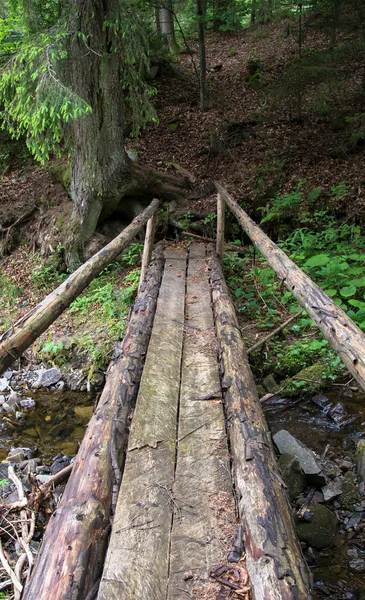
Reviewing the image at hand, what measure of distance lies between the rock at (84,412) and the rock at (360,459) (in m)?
3.50

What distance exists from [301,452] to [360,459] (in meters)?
0.57

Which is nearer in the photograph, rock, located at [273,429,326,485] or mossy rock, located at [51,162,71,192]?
rock, located at [273,429,326,485]

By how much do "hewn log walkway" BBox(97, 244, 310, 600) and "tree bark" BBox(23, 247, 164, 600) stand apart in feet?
0.25

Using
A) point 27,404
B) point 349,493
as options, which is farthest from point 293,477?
point 27,404

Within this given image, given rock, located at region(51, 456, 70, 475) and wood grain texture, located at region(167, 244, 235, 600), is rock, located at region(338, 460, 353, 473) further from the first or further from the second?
rock, located at region(51, 456, 70, 475)

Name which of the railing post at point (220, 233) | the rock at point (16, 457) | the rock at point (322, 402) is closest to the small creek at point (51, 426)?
the rock at point (16, 457)

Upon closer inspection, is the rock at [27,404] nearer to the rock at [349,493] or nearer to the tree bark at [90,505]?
the tree bark at [90,505]

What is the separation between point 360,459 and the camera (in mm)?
4203

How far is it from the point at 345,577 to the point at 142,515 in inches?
74.4

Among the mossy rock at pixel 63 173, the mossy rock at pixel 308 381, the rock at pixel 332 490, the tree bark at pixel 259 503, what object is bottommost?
the rock at pixel 332 490

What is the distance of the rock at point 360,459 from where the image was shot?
13.5ft

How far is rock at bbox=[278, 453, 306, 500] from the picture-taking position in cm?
398

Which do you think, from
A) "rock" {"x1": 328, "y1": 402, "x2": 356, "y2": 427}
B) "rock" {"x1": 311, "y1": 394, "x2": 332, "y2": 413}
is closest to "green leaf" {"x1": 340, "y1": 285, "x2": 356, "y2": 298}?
"rock" {"x1": 311, "y1": 394, "x2": 332, "y2": 413}

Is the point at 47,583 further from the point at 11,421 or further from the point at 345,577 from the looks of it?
the point at 11,421
